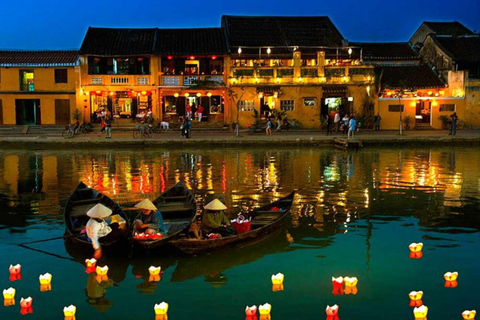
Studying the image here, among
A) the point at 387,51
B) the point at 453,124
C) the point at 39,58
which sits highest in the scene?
the point at 387,51

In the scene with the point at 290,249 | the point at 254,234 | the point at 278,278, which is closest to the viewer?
the point at 278,278

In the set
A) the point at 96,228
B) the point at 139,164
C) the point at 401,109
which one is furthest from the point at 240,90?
the point at 96,228

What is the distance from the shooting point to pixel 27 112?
34781mm

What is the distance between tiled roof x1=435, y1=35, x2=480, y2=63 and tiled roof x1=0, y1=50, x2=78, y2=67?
972 inches

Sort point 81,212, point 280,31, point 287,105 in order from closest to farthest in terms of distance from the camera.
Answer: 1. point 81,212
2. point 287,105
3. point 280,31

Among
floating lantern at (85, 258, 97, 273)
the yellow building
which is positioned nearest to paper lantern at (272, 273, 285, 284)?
floating lantern at (85, 258, 97, 273)

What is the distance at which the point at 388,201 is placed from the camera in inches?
556

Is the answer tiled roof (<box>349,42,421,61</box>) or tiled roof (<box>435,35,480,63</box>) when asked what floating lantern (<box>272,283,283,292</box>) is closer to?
tiled roof (<box>435,35,480,63</box>)

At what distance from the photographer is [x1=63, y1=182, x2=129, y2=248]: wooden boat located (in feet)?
30.7

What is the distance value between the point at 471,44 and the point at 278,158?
19.4 m

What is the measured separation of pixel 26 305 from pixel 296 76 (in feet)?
90.9

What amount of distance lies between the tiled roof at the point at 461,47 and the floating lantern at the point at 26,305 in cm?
3195

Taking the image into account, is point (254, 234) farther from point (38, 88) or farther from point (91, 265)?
point (38, 88)

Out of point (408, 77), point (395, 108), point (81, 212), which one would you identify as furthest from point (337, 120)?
point (81, 212)
